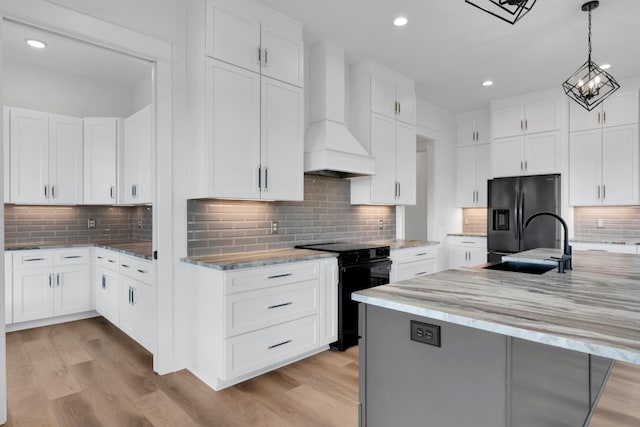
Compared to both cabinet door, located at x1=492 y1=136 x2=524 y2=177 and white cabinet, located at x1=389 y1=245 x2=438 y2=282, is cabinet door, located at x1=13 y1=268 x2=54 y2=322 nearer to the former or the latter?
white cabinet, located at x1=389 y1=245 x2=438 y2=282

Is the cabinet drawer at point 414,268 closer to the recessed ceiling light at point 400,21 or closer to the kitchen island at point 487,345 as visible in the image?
the kitchen island at point 487,345

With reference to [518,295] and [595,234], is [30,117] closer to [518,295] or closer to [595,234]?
[518,295]

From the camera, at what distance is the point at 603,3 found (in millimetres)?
2783

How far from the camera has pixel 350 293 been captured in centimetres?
321

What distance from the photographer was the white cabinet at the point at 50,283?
3641 mm

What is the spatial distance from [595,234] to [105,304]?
20.5 ft

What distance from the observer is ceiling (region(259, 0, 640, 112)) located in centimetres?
290

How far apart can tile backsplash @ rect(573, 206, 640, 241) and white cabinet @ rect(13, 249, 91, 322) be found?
20.4 ft

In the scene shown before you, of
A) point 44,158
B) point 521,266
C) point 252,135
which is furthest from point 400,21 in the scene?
point 44,158

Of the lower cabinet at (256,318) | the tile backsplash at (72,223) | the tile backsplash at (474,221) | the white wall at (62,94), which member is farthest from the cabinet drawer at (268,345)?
the tile backsplash at (474,221)

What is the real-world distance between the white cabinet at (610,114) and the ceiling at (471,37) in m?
0.27

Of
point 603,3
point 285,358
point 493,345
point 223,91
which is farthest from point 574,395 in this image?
point 603,3

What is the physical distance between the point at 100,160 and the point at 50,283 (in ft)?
4.82

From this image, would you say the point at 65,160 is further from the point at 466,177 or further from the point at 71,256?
the point at 466,177
